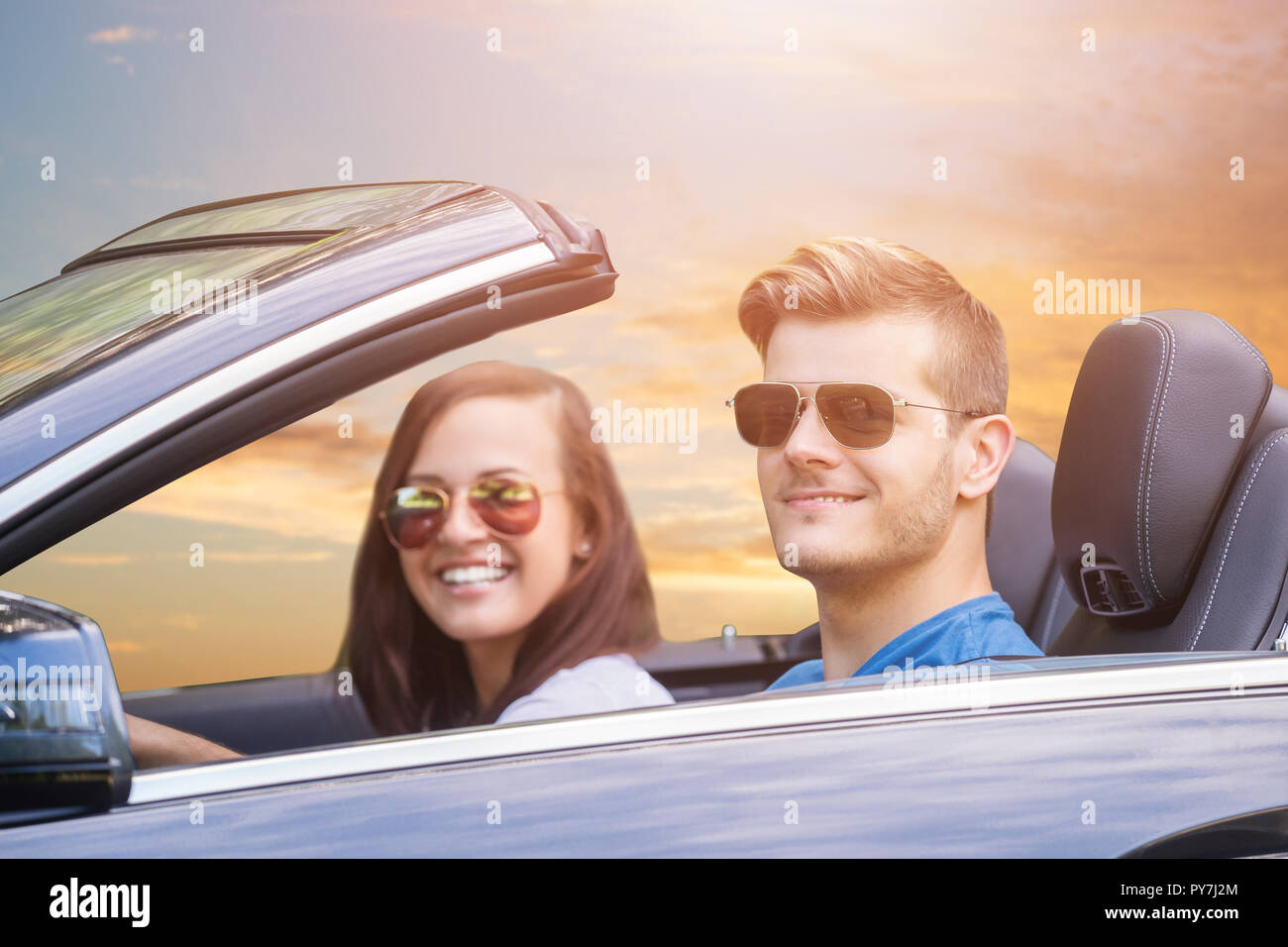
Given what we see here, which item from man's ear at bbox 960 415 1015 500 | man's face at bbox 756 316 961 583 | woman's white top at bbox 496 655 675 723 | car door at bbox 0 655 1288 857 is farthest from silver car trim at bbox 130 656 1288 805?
man's ear at bbox 960 415 1015 500

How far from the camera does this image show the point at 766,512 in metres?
1.83

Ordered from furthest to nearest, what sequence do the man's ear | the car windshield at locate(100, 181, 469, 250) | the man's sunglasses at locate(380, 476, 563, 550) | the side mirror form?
the man's ear, the man's sunglasses at locate(380, 476, 563, 550), the car windshield at locate(100, 181, 469, 250), the side mirror

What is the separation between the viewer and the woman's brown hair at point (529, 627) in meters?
1.64

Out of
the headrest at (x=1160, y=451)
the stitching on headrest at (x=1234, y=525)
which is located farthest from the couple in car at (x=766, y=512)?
the stitching on headrest at (x=1234, y=525)

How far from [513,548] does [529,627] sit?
0.14m

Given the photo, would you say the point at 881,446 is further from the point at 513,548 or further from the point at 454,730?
the point at 454,730

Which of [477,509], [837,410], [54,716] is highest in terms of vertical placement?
[837,410]

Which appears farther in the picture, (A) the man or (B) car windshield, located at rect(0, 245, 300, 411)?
(A) the man

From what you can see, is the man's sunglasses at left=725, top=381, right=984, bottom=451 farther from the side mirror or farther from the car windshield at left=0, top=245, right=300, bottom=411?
the side mirror

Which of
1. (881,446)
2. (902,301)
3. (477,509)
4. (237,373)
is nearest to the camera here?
(237,373)

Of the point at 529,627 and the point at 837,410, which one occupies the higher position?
the point at 837,410

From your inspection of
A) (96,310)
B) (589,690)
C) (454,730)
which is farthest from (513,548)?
(96,310)

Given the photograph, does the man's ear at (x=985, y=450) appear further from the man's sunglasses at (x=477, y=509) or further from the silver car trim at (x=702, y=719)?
the man's sunglasses at (x=477, y=509)

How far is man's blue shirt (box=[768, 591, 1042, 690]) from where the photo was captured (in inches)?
62.6
